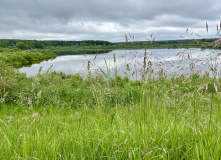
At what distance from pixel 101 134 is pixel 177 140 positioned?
1035 millimetres

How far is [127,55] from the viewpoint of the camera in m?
3.80

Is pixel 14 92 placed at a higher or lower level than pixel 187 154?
lower

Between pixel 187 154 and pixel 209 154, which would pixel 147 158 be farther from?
pixel 209 154

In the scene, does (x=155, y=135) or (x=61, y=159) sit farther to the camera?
(x=155, y=135)

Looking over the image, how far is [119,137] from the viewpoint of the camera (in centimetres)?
240

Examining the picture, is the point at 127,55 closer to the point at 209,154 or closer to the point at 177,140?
the point at 177,140

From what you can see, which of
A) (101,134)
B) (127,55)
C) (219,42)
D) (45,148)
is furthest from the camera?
(127,55)

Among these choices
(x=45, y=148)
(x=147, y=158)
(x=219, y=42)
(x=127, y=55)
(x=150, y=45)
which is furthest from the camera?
(x=127, y=55)

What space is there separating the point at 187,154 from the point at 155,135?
43 cm

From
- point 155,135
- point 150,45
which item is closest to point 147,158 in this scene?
point 155,135

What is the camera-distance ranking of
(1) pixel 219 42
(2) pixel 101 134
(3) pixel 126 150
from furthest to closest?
1. (2) pixel 101 134
2. (3) pixel 126 150
3. (1) pixel 219 42

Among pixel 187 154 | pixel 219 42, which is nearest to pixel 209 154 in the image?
pixel 187 154

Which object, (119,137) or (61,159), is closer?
(61,159)

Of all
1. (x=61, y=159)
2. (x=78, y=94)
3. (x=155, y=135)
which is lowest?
(x=78, y=94)
